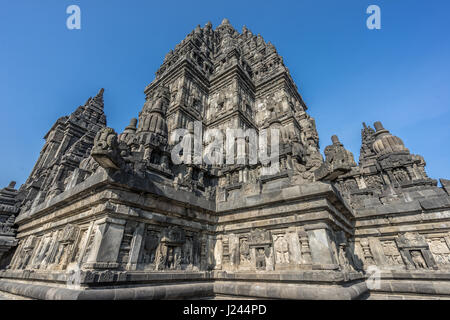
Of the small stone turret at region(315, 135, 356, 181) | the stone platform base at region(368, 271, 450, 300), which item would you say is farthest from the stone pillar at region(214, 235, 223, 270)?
the stone platform base at region(368, 271, 450, 300)

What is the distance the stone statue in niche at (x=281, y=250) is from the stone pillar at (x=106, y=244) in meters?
5.42

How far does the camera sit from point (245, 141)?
17641mm

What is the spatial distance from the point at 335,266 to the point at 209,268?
193 inches

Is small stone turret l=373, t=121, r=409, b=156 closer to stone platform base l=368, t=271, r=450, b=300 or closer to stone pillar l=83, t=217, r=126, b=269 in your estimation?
stone platform base l=368, t=271, r=450, b=300

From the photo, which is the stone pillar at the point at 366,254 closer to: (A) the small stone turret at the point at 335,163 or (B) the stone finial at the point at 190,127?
(A) the small stone turret at the point at 335,163

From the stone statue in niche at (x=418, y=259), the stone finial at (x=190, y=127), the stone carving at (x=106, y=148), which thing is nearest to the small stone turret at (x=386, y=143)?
the stone statue in niche at (x=418, y=259)

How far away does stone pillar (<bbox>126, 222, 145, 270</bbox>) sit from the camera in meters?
6.35

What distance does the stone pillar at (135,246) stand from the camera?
635 cm

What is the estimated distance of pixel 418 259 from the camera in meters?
8.70

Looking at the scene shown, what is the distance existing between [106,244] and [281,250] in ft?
19.4

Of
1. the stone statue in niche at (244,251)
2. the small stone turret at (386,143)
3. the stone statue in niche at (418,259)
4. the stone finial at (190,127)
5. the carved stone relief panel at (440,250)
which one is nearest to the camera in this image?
the stone statue in niche at (244,251)
